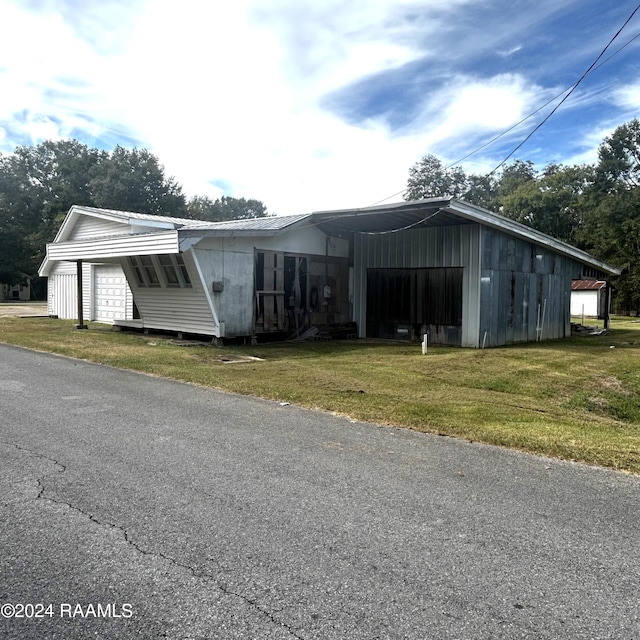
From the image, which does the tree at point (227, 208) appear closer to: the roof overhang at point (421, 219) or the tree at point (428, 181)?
the tree at point (428, 181)

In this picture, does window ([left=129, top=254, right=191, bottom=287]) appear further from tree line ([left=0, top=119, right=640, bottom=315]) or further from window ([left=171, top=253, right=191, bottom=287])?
tree line ([left=0, top=119, right=640, bottom=315])

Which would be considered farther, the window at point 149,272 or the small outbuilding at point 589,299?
the small outbuilding at point 589,299

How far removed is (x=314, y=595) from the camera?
8.36ft

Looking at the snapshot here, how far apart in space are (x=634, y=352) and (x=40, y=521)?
14721mm

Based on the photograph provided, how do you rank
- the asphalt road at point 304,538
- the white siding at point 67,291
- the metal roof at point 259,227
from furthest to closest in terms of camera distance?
the white siding at point 67,291 → the metal roof at point 259,227 → the asphalt road at point 304,538

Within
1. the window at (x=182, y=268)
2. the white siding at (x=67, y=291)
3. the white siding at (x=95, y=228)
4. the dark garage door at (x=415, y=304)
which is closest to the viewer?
the window at (x=182, y=268)

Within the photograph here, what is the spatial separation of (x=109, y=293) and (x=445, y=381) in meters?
16.2

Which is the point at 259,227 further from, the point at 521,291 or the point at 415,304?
the point at 521,291

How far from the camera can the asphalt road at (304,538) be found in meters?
2.38

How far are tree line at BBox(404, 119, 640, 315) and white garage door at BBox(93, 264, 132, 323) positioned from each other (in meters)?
29.3

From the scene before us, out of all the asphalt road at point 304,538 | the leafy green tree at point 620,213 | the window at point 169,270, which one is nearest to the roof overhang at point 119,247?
the window at point 169,270

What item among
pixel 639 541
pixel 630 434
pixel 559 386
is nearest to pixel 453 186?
pixel 559 386

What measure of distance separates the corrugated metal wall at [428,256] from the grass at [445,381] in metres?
1.50

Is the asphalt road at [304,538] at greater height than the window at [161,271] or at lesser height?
lesser
